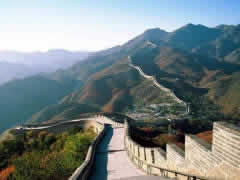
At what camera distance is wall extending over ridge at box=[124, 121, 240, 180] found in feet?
17.1

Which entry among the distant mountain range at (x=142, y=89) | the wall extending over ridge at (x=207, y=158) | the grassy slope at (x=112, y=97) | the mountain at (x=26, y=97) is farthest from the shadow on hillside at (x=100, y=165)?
the mountain at (x=26, y=97)

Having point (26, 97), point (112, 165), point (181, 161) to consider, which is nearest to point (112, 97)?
point (26, 97)

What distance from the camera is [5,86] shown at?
182 meters

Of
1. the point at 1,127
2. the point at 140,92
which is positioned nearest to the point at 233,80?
the point at 140,92

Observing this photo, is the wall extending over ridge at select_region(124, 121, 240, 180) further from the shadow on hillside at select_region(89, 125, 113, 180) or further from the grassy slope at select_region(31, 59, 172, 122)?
the grassy slope at select_region(31, 59, 172, 122)

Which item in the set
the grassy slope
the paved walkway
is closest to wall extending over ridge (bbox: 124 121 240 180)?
the paved walkway

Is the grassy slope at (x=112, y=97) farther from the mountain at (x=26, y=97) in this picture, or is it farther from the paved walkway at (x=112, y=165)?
the paved walkway at (x=112, y=165)

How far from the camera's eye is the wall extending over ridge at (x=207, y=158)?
520 cm

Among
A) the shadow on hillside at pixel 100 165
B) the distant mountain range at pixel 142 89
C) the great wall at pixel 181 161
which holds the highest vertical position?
the distant mountain range at pixel 142 89

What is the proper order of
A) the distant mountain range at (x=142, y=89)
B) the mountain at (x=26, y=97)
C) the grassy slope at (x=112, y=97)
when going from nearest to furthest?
the distant mountain range at (x=142, y=89) → the grassy slope at (x=112, y=97) → the mountain at (x=26, y=97)

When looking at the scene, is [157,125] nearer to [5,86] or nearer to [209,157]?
[209,157]

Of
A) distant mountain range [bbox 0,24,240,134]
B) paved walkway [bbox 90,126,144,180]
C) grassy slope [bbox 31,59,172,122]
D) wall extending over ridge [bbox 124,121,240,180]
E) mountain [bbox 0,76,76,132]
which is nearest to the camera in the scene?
wall extending over ridge [bbox 124,121,240,180]

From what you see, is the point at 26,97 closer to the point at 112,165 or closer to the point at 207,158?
the point at 112,165

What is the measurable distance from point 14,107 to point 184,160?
155242 mm
